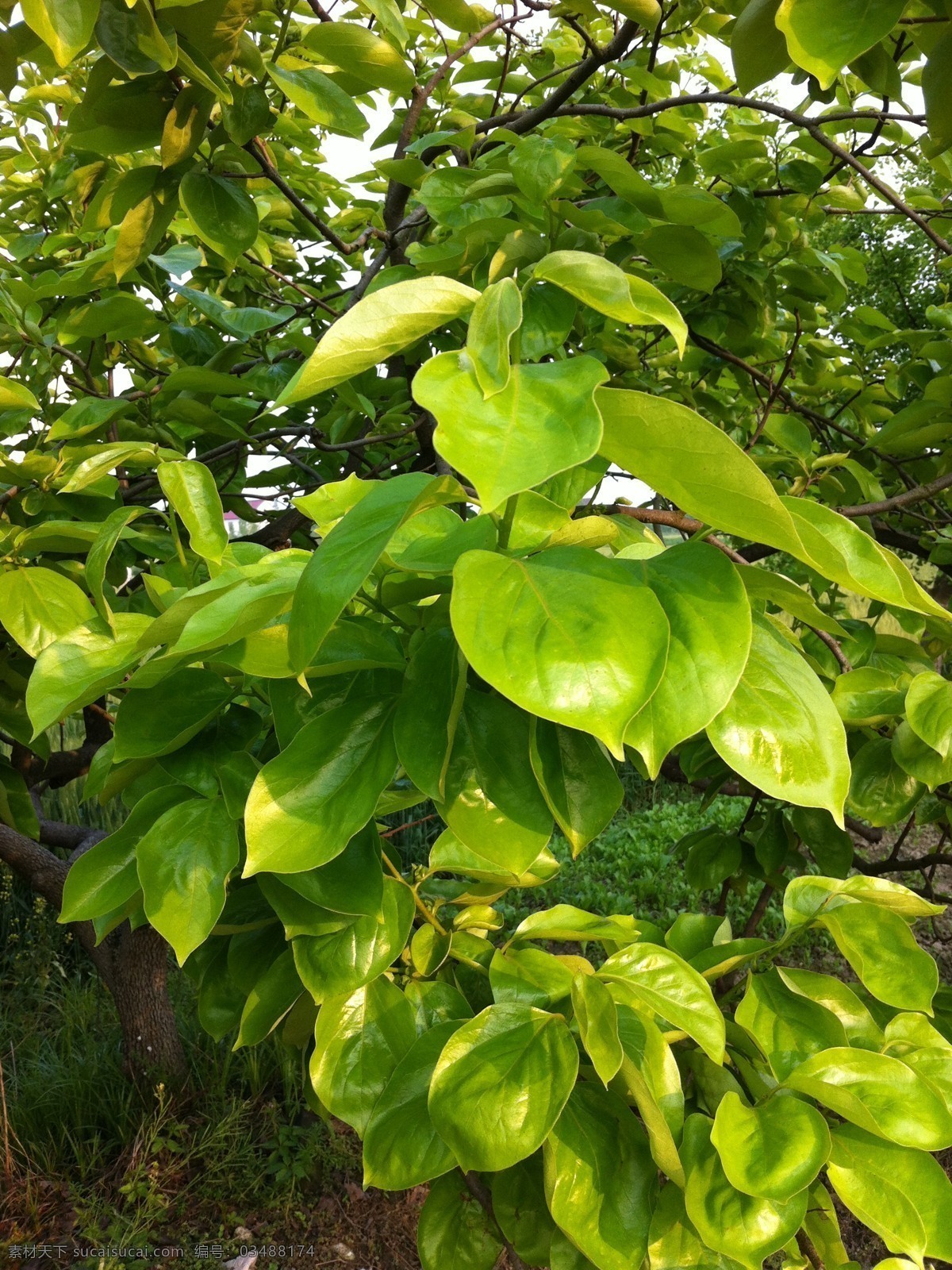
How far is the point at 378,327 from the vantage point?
1.47ft

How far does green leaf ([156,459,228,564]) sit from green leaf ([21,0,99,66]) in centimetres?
32

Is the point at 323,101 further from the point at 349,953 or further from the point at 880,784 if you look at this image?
the point at 880,784

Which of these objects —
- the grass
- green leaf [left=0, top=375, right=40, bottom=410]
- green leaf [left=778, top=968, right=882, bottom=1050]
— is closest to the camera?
green leaf [left=778, top=968, right=882, bottom=1050]

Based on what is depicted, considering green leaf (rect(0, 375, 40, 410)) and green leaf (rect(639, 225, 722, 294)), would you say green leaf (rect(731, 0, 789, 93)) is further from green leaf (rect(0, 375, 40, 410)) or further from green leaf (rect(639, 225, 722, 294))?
green leaf (rect(0, 375, 40, 410))

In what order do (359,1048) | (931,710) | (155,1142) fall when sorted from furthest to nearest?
1. (155,1142)
2. (931,710)
3. (359,1048)

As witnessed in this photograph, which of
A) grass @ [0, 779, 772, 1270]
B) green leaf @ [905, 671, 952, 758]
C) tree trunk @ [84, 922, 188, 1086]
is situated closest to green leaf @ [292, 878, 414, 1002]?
green leaf @ [905, 671, 952, 758]

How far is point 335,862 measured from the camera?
65cm

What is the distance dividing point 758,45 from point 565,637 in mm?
631

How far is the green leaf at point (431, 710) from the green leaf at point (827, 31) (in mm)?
443

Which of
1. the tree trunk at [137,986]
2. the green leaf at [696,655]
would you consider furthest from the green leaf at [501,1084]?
the tree trunk at [137,986]

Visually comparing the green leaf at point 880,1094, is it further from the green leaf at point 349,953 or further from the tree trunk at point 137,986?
the tree trunk at point 137,986

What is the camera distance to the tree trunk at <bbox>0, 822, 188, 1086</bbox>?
230 centimetres

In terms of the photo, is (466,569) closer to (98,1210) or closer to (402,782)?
(402,782)

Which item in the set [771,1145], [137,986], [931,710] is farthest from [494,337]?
[137,986]
